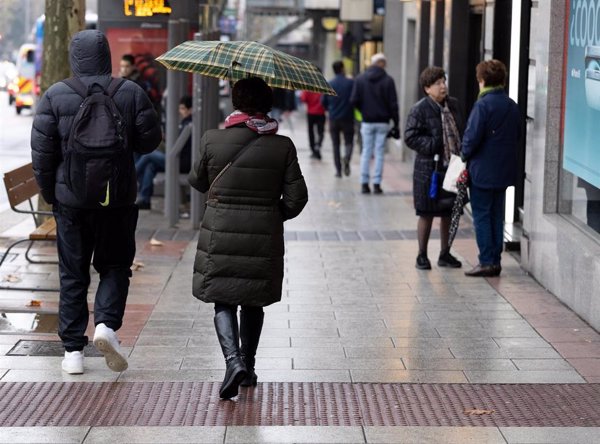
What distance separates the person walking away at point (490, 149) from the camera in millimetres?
10508

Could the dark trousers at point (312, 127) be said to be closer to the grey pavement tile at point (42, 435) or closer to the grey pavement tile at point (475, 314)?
the grey pavement tile at point (475, 314)

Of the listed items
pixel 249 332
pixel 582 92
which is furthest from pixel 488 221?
pixel 249 332

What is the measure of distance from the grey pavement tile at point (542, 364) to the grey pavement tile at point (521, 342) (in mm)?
401

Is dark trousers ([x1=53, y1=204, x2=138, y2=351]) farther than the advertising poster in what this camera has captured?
No

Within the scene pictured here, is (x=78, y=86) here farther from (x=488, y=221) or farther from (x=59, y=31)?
(x=59, y=31)

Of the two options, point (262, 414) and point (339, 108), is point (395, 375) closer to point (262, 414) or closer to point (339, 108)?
point (262, 414)

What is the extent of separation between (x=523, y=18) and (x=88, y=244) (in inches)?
264

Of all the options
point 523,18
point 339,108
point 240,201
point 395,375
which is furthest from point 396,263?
point 339,108

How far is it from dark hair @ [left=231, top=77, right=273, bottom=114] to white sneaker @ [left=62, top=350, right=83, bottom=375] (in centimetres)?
167

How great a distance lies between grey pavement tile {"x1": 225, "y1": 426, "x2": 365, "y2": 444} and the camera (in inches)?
237

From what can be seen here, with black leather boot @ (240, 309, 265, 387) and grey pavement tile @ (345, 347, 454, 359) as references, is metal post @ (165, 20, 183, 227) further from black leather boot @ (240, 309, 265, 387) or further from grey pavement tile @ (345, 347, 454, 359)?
black leather boot @ (240, 309, 265, 387)

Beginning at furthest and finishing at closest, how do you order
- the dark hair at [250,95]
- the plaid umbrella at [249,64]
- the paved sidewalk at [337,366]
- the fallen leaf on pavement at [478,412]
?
the dark hair at [250,95] → the plaid umbrella at [249,64] → the fallen leaf on pavement at [478,412] → the paved sidewalk at [337,366]

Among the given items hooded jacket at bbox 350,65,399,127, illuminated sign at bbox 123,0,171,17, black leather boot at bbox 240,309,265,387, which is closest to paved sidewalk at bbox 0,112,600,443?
black leather boot at bbox 240,309,265,387

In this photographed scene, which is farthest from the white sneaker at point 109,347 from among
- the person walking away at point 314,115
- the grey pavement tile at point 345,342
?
the person walking away at point 314,115
